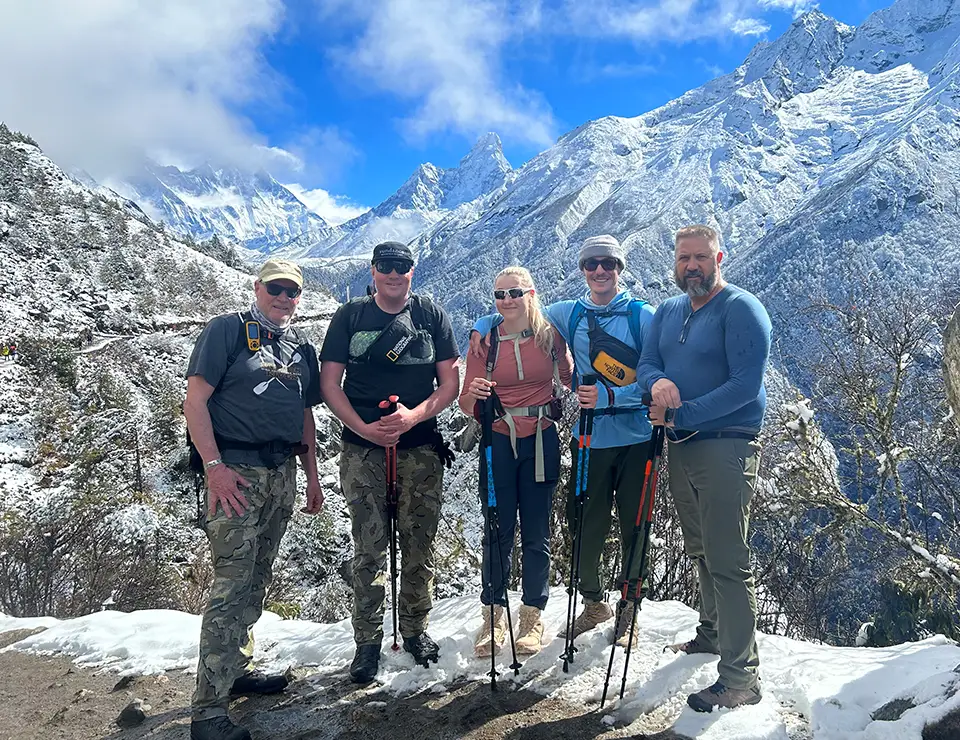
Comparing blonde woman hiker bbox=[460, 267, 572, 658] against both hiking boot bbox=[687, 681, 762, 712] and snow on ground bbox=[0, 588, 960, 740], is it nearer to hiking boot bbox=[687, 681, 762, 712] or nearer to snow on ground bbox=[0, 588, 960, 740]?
snow on ground bbox=[0, 588, 960, 740]

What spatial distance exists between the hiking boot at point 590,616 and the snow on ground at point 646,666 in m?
0.10

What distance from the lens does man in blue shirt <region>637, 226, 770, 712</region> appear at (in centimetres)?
360

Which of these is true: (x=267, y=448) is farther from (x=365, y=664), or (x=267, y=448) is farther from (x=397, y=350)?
(x=365, y=664)

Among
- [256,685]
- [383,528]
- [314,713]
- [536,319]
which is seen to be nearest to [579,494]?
[536,319]

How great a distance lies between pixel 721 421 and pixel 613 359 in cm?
104

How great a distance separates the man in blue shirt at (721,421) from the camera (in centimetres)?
360

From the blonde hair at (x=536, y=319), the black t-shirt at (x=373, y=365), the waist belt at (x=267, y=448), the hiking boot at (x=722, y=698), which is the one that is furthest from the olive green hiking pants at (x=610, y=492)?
the waist belt at (x=267, y=448)

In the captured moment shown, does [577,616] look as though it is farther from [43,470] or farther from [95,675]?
[43,470]

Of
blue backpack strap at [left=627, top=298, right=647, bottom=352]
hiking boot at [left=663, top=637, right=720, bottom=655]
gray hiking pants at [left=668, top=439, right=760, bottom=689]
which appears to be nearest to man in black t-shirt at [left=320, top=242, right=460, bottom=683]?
blue backpack strap at [left=627, top=298, right=647, bottom=352]

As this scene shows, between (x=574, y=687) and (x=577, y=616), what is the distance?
88cm

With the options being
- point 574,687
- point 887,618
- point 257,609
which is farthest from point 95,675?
point 887,618

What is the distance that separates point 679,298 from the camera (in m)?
4.21

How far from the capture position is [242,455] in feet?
13.3

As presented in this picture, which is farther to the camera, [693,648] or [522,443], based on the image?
[522,443]
